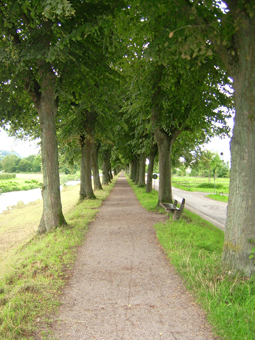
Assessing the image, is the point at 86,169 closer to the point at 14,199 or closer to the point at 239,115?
the point at 239,115

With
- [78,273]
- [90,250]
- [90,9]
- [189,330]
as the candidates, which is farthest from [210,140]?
[189,330]

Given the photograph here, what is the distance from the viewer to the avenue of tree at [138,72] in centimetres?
437

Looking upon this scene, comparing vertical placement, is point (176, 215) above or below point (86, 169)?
below

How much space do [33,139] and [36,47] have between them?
9.52 m

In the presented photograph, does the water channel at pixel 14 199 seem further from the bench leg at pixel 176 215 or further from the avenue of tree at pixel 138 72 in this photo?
the bench leg at pixel 176 215

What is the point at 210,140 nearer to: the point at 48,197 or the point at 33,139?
the point at 33,139

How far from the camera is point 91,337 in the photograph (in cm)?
311

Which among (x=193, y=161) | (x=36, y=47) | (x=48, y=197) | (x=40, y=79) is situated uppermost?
(x=36, y=47)

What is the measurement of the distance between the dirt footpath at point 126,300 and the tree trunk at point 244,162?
1131mm

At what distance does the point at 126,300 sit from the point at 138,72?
8.94m

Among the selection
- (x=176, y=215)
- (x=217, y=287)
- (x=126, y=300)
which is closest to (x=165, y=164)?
(x=176, y=215)

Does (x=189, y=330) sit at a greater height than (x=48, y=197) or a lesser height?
lesser

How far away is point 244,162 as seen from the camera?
4355 mm

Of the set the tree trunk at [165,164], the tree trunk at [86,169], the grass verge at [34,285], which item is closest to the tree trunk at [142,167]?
the tree trunk at [86,169]
